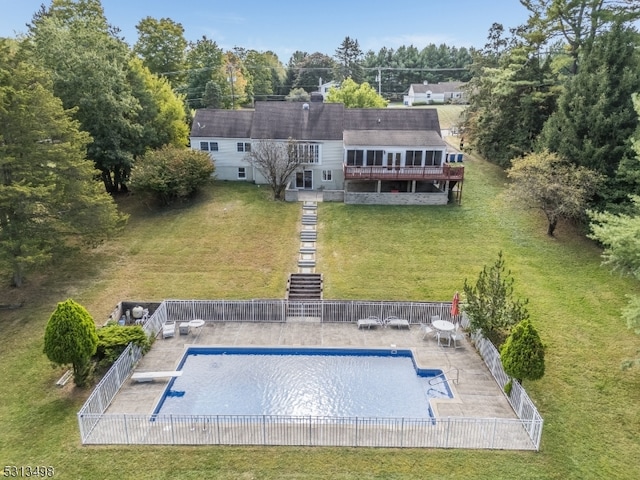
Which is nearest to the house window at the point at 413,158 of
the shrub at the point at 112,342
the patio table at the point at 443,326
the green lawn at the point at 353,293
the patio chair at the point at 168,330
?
the green lawn at the point at 353,293

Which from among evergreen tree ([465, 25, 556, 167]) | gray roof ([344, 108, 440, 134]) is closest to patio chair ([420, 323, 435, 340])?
evergreen tree ([465, 25, 556, 167])

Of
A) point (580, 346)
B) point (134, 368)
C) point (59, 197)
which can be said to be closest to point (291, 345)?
point (134, 368)

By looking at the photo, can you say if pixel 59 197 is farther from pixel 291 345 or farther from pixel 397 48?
pixel 397 48

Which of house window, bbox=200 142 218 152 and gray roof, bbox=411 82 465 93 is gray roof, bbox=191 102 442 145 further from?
gray roof, bbox=411 82 465 93

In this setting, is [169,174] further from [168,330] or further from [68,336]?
[68,336]

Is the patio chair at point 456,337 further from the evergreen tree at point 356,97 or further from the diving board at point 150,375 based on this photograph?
the evergreen tree at point 356,97

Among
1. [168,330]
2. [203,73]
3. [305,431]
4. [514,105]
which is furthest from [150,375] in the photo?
[203,73]

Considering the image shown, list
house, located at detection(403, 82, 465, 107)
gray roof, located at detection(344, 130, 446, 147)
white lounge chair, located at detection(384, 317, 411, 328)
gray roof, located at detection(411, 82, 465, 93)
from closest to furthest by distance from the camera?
white lounge chair, located at detection(384, 317, 411, 328) → gray roof, located at detection(344, 130, 446, 147) → house, located at detection(403, 82, 465, 107) → gray roof, located at detection(411, 82, 465, 93)
